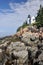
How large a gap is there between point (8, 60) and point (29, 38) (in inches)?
435

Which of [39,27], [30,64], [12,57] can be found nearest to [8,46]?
[12,57]

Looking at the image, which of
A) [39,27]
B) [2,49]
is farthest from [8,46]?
[39,27]

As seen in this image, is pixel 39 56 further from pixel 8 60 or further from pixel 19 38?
pixel 19 38

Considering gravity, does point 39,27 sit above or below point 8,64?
above

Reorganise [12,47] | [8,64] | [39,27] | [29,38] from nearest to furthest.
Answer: [8,64], [12,47], [29,38], [39,27]

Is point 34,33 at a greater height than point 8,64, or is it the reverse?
point 34,33

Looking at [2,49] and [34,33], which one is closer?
[2,49]

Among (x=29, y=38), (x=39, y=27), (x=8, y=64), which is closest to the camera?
(x=8, y=64)

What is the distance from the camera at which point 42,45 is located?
57969 millimetres

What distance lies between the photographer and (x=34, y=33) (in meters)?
68.6

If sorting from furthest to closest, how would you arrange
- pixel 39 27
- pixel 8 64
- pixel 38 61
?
pixel 39 27 → pixel 8 64 → pixel 38 61

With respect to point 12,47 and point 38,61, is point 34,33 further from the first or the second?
point 38,61

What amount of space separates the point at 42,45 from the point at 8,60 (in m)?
8.46

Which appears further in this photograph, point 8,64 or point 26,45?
point 26,45
